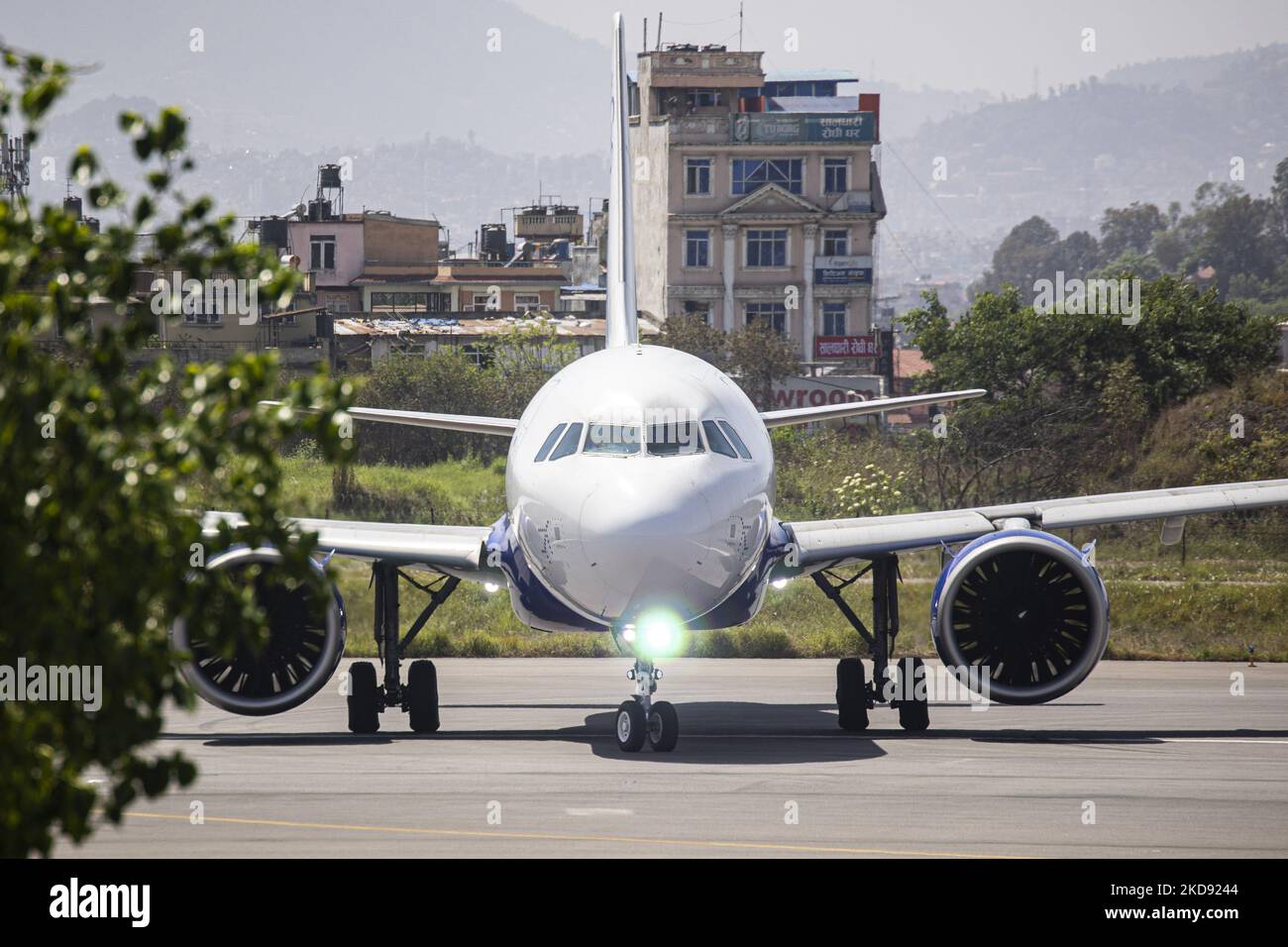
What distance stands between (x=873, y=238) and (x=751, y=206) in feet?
30.9

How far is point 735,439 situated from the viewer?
18.8 meters

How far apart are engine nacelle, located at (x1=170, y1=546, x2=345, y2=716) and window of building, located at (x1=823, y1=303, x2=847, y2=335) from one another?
94.8 metres

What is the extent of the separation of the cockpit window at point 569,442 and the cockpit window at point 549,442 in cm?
14

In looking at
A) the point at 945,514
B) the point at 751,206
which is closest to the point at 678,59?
the point at 751,206

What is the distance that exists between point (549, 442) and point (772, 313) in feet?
305

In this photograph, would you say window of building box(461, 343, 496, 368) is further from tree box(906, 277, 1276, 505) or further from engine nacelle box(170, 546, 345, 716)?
engine nacelle box(170, 546, 345, 716)

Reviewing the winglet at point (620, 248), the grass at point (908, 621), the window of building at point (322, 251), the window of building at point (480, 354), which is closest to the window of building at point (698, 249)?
the window of building at point (480, 354)

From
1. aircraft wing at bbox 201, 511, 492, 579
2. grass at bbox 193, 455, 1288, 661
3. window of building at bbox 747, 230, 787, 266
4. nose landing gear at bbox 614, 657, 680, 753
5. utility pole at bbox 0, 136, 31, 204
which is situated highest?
window of building at bbox 747, 230, 787, 266

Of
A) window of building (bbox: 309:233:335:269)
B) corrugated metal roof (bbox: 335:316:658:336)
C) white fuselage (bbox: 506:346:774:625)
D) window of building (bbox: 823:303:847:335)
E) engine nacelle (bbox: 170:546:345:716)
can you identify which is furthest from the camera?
window of building (bbox: 309:233:335:269)

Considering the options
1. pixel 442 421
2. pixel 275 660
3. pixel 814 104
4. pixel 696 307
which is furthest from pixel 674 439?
pixel 814 104

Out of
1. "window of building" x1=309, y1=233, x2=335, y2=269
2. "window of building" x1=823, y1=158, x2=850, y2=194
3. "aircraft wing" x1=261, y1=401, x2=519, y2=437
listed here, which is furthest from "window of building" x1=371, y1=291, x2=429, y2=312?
"aircraft wing" x1=261, y1=401, x2=519, y2=437

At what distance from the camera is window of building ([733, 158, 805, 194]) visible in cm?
11075

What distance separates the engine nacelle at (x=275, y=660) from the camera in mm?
19422
